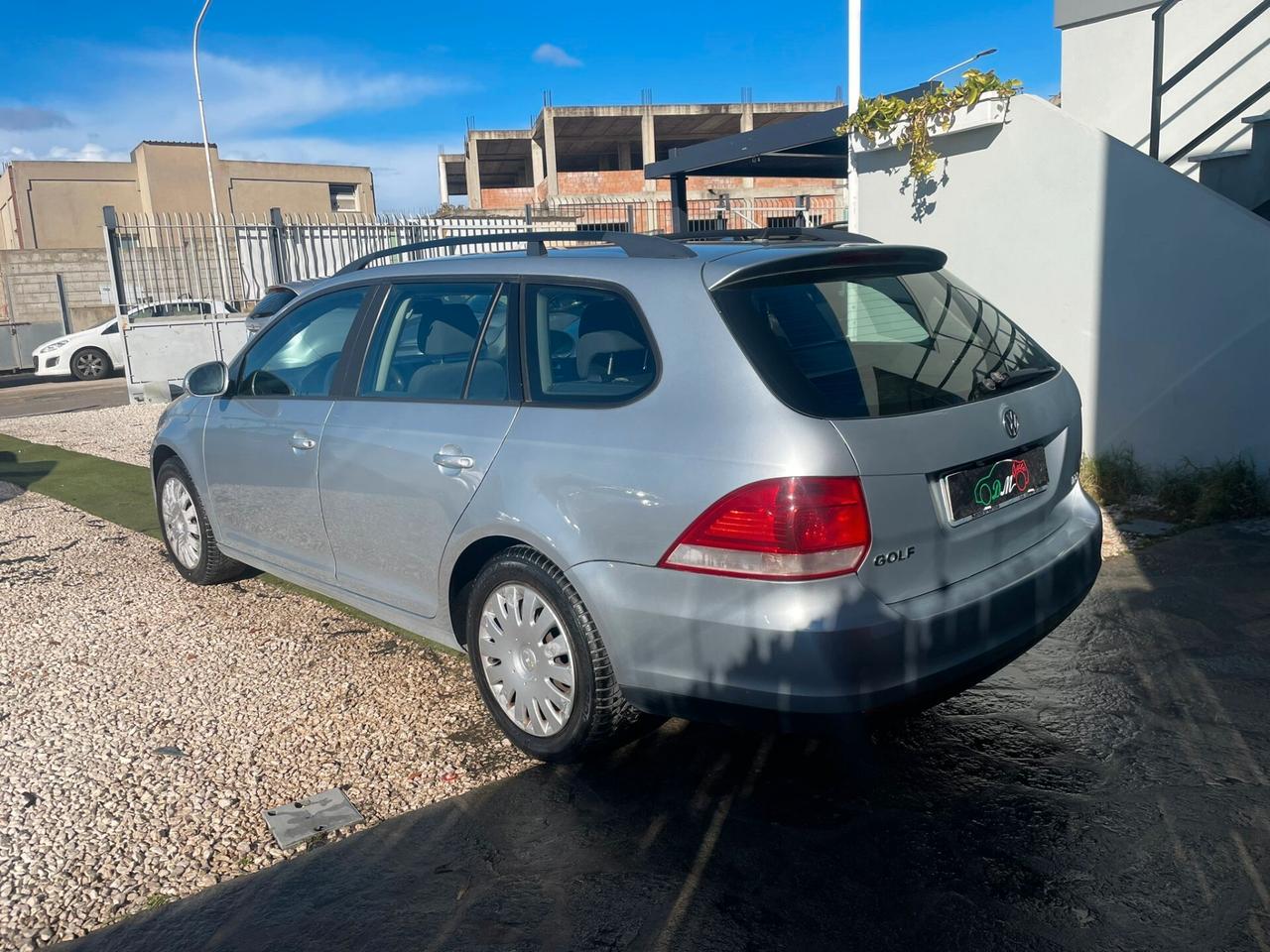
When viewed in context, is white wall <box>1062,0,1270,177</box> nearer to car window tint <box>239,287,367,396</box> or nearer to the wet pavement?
the wet pavement

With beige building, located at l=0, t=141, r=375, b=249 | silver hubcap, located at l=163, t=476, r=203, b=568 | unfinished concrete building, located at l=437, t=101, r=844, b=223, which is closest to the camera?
silver hubcap, located at l=163, t=476, r=203, b=568

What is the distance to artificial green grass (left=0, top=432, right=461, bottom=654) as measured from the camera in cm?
776

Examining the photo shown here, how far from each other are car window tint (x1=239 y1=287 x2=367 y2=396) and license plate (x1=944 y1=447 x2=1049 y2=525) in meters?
2.64

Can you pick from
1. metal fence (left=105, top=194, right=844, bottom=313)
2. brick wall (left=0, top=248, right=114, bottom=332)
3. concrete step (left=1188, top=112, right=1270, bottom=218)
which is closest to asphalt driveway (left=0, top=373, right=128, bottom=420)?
metal fence (left=105, top=194, right=844, bottom=313)

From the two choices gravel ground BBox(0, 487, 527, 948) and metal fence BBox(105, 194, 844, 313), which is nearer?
gravel ground BBox(0, 487, 527, 948)

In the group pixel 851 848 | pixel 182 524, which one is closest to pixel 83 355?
pixel 182 524

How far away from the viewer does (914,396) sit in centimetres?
315

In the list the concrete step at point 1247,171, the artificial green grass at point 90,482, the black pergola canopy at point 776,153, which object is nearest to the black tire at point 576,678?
the artificial green grass at point 90,482

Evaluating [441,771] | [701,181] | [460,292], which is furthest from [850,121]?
[701,181]

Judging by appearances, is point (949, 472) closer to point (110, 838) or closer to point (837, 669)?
point (837, 669)

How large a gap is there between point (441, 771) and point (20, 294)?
31.4m

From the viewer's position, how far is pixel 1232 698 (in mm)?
3865

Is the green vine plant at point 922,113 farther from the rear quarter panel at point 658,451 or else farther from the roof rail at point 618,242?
the rear quarter panel at point 658,451

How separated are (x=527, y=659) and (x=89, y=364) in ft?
76.5
